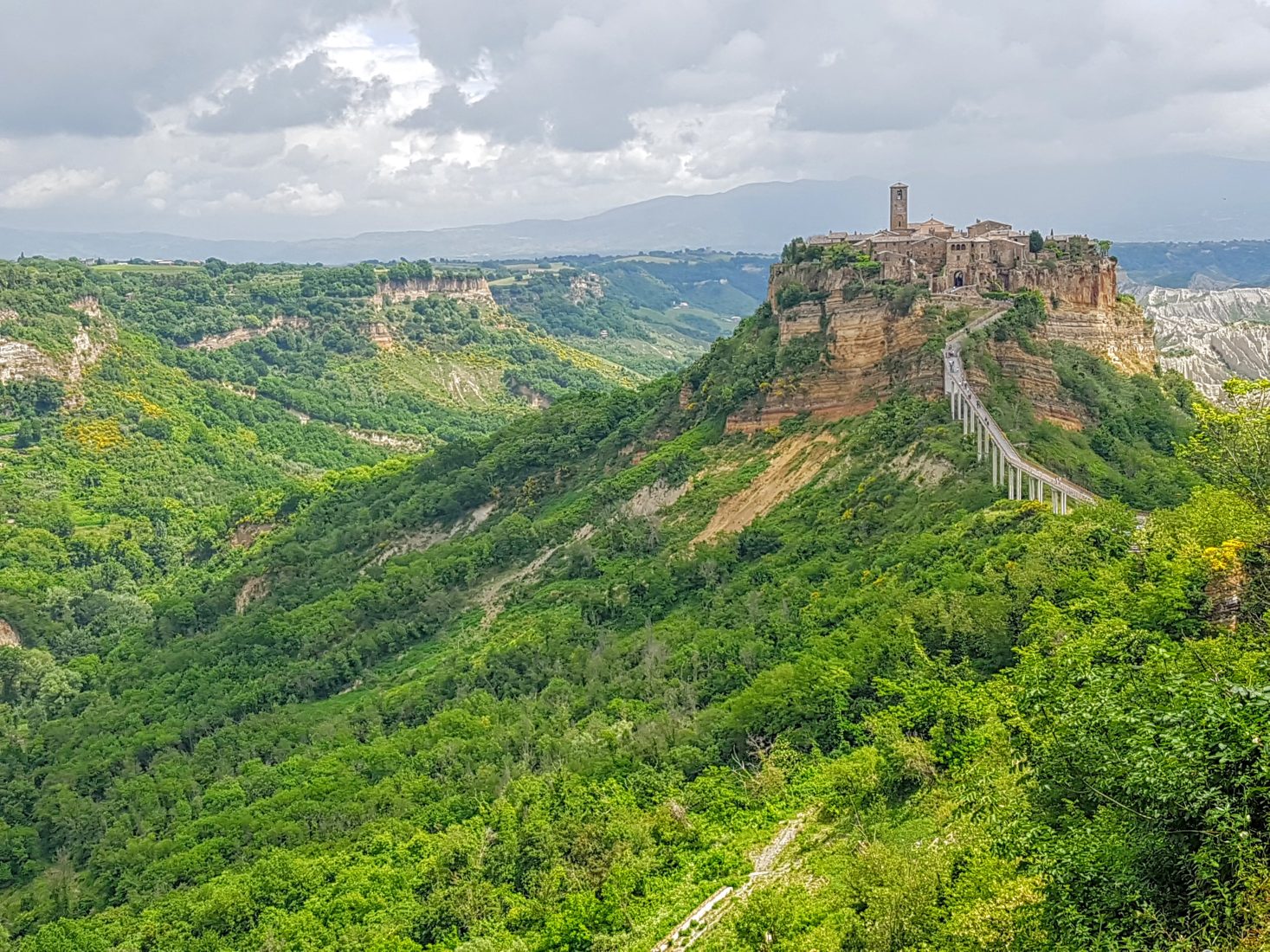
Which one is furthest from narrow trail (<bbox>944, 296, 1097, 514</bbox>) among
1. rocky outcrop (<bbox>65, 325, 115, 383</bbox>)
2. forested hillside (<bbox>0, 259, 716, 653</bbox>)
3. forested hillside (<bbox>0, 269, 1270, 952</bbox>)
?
rocky outcrop (<bbox>65, 325, 115, 383</bbox>)

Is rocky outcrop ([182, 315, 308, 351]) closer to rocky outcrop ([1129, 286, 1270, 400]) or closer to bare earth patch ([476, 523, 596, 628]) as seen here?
bare earth patch ([476, 523, 596, 628])

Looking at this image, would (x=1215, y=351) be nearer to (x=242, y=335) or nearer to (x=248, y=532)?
(x=248, y=532)

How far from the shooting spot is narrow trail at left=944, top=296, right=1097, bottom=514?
48312mm

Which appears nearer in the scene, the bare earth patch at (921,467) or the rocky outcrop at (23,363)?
the bare earth patch at (921,467)

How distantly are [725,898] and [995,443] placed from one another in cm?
2755

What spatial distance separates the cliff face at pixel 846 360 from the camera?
6431 centimetres

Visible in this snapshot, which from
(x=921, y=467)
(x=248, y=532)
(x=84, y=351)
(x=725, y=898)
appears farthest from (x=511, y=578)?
(x=84, y=351)

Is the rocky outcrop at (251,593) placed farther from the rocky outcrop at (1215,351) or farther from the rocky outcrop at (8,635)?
the rocky outcrop at (1215,351)

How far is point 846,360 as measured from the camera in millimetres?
67750

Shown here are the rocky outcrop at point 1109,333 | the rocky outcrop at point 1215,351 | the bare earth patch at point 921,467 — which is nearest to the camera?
the bare earth patch at point 921,467

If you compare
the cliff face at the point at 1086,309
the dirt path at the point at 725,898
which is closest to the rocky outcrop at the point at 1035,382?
the cliff face at the point at 1086,309

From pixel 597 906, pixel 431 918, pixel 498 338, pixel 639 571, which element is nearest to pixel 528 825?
pixel 431 918

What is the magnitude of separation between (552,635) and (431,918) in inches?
972

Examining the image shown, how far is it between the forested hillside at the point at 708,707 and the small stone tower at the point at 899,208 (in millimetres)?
11994
